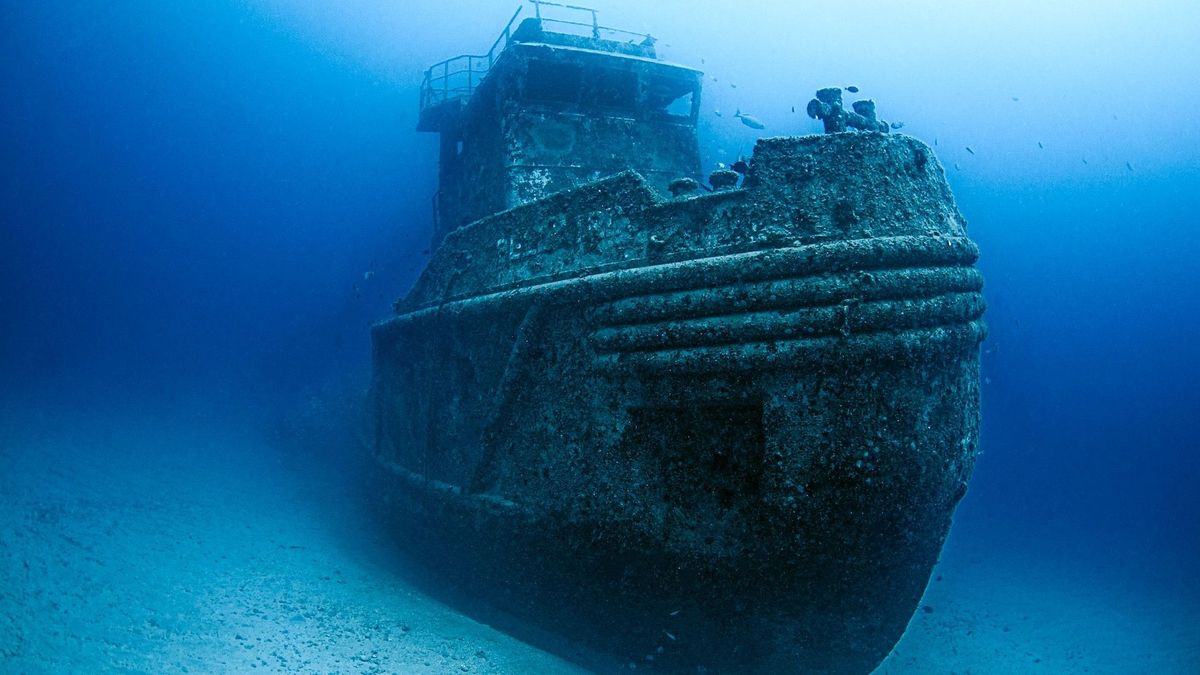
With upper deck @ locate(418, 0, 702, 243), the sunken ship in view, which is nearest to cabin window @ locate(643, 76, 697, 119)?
upper deck @ locate(418, 0, 702, 243)

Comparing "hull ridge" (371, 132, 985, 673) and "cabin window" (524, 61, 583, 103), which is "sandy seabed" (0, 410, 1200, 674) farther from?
"cabin window" (524, 61, 583, 103)

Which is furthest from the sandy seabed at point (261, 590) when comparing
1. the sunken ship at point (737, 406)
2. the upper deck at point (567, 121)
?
the upper deck at point (567, 121)

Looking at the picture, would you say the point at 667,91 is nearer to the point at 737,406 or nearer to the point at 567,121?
the point at 567,121

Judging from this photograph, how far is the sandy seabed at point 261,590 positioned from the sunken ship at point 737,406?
1.06m

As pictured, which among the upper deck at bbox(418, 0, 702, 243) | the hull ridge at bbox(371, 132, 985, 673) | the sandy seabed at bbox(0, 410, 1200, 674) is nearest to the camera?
the hull ridge at bbox(371, 132, 985, 673)

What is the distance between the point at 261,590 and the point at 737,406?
14.7ft

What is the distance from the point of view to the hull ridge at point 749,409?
324 cm

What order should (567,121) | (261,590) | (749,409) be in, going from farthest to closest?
(567,121) < (261,590) < (749,409)

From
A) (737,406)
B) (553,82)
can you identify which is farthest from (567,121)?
(737,406)

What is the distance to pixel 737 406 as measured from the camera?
3395 mm

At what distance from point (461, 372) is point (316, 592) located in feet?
7.73

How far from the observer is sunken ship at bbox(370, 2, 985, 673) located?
324 centimetres

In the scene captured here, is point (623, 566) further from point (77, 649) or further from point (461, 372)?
point (77, 649)

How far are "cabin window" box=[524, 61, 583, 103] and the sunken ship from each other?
3204 mm
